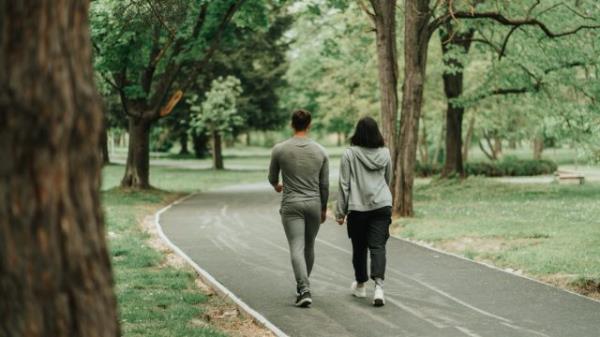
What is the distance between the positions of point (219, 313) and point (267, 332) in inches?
42.7

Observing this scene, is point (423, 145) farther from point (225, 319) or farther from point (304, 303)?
point (225, 319)

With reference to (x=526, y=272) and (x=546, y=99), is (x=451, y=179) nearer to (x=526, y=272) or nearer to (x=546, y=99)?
(x=546, y=99)

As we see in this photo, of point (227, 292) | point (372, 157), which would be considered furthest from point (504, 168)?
point (227, 292)

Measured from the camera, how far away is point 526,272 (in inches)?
419

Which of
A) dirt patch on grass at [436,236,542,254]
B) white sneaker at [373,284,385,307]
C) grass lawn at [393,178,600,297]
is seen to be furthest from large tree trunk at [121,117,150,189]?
white sneaker at [373,284,385,307]

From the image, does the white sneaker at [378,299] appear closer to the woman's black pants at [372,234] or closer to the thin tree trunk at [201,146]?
the woman's black pants at [372,234]

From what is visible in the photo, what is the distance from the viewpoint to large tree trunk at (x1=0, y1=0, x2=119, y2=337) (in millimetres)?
3025

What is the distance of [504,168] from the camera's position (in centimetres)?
4066

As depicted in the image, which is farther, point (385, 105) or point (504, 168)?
point (504, 168)

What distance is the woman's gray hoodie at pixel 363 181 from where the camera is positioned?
8617mm

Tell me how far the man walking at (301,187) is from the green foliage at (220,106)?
34594 mm

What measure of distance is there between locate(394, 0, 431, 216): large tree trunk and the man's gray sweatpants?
9.40m

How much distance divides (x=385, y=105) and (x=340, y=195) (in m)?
9.30

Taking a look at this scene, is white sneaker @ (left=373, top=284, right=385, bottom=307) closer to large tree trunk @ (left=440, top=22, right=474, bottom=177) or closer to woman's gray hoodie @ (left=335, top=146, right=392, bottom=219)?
woman's gray hoodie @ (left=335, top=146, right=392, bottom=219)
